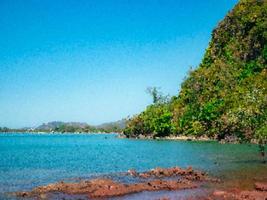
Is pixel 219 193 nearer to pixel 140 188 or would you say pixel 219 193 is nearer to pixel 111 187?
pixel 140 188

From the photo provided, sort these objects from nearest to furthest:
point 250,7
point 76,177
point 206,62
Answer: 1. point 76,177
2. point 250,7
3. point 206,62

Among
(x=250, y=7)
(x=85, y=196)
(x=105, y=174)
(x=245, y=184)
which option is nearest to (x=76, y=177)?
(x=105, y=174)

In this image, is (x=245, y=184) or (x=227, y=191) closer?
(x=227, y=191)

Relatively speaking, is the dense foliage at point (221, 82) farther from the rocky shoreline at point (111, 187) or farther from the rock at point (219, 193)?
the rock at point (219, 193)

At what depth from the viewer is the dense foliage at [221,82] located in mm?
151875

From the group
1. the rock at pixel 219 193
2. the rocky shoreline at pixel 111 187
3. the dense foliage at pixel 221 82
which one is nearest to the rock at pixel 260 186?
the rock at pixel 219 193

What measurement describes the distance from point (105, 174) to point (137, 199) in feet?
61.4

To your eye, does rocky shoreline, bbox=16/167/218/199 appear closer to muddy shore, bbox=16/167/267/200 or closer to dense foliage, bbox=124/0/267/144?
muddy shore, bbox=16/167/267/200

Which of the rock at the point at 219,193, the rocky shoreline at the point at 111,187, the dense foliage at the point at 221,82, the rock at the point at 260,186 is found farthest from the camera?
the dense foliage at the point at 221,82

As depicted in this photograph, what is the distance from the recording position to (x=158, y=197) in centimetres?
3853

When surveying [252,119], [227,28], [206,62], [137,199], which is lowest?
[137,199]

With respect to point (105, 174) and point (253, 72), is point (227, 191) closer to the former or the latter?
point (105, 174)

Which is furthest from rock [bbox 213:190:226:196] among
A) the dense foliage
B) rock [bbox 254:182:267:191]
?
the dense foliage

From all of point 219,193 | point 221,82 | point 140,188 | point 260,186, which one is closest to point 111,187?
point 140,188
